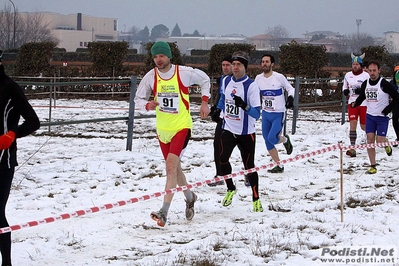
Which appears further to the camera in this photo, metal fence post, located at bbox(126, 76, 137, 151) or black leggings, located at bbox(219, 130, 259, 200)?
metal fence post, located at bbox(126, 76, 137, 151)

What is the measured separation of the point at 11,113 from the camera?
5277 mm

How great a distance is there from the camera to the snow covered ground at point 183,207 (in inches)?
237

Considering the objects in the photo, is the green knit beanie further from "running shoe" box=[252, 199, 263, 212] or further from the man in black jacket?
the man in black jacket

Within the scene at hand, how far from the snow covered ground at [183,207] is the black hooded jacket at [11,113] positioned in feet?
3.56

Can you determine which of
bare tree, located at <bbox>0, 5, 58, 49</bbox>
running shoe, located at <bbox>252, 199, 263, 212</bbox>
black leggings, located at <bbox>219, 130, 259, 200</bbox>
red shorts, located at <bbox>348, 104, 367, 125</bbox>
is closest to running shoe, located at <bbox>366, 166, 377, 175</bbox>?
red shorts, located at <bbox>348, 104, 367, 125</bbox>

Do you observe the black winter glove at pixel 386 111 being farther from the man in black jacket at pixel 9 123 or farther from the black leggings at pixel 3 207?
the black leggings at pixel 3 207

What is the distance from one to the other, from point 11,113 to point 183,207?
10.9 ft

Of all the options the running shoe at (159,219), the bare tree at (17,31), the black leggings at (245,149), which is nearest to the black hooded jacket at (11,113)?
the running shoe at (159,219)

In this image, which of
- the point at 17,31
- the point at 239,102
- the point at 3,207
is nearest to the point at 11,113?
the point at 3,207

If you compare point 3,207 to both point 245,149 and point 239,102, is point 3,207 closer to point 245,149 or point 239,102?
point 239,102

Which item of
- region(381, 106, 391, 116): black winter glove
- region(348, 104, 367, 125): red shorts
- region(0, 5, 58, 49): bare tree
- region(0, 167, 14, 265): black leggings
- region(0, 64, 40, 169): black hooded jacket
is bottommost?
region(0, 167, 14, 265): black leggings

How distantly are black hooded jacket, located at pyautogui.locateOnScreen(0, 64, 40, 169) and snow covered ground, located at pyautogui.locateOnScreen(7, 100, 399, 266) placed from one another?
108 centimetres

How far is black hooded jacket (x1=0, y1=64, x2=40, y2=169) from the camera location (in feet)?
17.0

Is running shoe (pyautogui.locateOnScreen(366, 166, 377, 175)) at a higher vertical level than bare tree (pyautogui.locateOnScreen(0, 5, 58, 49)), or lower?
lower
